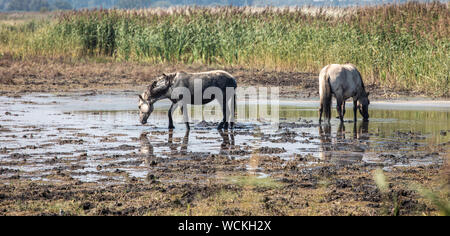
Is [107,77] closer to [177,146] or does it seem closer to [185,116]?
[185,116]

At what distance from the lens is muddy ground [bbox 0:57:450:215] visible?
23.6ft

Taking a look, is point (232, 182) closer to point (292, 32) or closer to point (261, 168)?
point (261, 168)

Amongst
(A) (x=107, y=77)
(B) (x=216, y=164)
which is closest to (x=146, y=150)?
(B) (x=216, y=164)

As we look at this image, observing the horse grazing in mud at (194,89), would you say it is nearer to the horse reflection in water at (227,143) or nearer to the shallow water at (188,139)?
the shallow water at (188,139)

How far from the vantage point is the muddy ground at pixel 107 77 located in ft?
72.3

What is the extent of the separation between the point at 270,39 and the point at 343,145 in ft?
48.6

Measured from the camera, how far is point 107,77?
83.5ft

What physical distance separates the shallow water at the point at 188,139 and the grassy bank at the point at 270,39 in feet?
10.7

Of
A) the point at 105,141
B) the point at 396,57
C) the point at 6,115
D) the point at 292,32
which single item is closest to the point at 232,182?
the point at 105,141

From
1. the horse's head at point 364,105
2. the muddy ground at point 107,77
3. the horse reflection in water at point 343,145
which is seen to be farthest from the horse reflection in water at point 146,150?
the muddy ground at point 107,77

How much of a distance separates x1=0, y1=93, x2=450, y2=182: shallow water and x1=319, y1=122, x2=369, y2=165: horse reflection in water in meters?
0.02

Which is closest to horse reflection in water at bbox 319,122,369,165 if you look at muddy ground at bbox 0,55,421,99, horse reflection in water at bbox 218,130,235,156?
horse reflection in water at bbox 218,130,235,156

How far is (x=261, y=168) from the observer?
31.3ft
